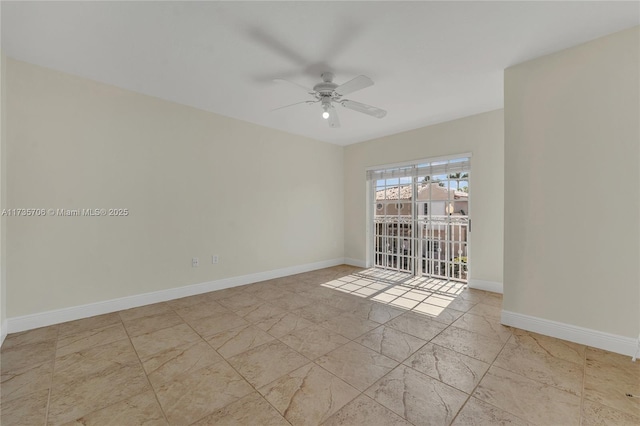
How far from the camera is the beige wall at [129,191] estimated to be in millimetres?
2598

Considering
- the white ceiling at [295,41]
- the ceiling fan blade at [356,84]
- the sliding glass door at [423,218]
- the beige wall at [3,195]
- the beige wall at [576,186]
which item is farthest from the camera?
the sliding glass door at [423,218]

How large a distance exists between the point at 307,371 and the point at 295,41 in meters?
2.70

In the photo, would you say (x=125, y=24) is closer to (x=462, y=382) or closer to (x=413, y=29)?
(x=413, y=29)

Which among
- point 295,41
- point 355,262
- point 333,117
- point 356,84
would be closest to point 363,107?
point 333,117

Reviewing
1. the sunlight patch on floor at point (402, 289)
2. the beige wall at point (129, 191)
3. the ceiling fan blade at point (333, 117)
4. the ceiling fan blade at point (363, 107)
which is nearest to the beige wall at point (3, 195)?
the beige wall at point (129, 191)

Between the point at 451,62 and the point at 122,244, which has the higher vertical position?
the point at 451,62

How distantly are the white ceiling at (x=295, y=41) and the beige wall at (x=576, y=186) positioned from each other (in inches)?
10.1

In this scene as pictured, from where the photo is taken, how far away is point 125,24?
2.03 meters

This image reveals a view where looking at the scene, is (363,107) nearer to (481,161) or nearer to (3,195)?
(481,161)

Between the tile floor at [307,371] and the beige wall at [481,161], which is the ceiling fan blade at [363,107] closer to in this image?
the beige wall at [481,161]

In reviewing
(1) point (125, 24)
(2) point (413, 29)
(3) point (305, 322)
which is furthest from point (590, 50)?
(1) point (125, 24)

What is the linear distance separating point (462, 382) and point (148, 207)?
3.77 metres

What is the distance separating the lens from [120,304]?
3.08 m

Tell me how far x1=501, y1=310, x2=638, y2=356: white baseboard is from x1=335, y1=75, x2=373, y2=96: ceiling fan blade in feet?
8.93
